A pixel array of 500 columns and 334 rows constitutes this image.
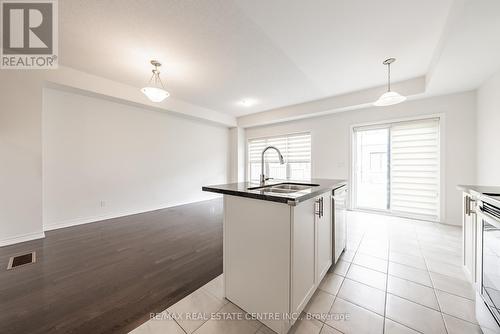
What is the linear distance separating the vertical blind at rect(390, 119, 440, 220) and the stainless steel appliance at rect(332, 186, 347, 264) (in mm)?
2635

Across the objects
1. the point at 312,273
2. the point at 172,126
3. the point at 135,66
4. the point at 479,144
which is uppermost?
the point at 135,66

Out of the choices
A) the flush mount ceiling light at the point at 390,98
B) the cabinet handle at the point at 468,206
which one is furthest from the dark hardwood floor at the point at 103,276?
the flush mount ceiling light at the point at 390,98

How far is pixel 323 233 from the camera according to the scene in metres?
1.62

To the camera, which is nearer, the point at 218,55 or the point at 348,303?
the point at 348,303

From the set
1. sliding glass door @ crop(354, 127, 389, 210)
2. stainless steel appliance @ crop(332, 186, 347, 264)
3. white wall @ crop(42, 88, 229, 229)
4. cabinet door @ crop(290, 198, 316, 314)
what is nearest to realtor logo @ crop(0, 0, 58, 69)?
white wall @ crop(42, 88, 229, 229)

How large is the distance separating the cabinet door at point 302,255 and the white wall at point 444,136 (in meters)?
3.56

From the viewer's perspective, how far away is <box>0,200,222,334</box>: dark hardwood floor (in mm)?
1310

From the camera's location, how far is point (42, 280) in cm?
174

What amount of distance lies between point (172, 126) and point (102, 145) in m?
1.66

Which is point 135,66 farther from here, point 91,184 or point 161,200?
point 161,200

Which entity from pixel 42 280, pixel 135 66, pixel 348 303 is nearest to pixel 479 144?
pixel 348 303

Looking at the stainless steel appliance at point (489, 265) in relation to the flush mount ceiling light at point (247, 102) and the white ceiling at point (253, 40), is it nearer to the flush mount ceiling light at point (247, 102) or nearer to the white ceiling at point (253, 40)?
the white ceiling at point (253, 40)

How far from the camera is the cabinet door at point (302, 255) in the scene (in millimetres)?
1158

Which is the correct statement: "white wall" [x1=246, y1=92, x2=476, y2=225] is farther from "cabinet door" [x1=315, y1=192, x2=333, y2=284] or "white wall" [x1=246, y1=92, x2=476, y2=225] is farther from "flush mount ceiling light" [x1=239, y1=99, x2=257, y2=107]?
"cabinet door" [x1=315, y1=192, x2=333, y2=284]
